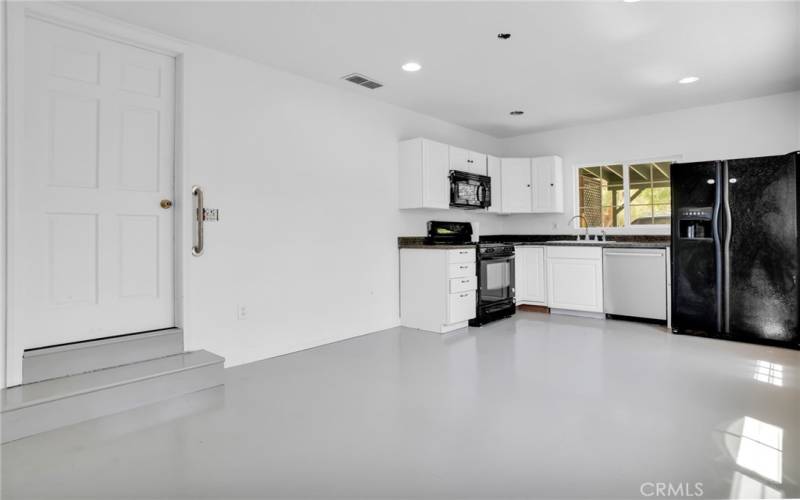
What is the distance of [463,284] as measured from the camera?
4844mm

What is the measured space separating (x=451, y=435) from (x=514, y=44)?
112 inches

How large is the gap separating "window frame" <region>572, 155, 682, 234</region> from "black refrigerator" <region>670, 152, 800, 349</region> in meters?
1.06

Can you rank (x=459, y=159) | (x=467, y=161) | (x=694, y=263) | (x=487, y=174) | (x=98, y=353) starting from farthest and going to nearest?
(x=487, y=174) < (x=467, y=161) < (x=459, y=159) < (x=694, y=263) < (x=98, y=353)

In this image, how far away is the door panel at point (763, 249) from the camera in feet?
12.9

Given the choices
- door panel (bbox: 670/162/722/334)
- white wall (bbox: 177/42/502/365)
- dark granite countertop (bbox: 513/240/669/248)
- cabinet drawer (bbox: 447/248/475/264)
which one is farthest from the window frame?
white wall (bbox: 177/42/502/365)

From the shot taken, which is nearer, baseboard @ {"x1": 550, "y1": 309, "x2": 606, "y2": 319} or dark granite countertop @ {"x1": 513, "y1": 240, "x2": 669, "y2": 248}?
dark granite countertop @ {"x1": 513, "y1": 240, "x2": 669, "y2": 248}

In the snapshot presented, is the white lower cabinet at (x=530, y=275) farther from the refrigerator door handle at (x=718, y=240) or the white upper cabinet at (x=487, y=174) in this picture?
the refrigerator door handle at (x=718, y=240)

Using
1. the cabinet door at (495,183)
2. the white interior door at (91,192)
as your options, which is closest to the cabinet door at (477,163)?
the cabinet door at (495,183)

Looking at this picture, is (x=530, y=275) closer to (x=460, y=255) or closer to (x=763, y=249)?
(x=460, y=255)

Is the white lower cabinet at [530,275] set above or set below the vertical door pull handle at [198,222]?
below

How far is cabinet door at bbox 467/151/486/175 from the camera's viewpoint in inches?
220

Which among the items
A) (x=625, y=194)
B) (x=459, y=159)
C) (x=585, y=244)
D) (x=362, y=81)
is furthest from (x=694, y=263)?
(x=362, y=81)

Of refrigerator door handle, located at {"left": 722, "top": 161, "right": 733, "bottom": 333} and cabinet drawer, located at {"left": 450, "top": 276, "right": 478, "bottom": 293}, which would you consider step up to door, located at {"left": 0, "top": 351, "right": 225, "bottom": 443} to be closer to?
cabinet drawer, located at {"left": 450, "top": 276, "right": 478, "bottom": 293}

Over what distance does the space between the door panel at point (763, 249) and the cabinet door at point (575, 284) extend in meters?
1.35
